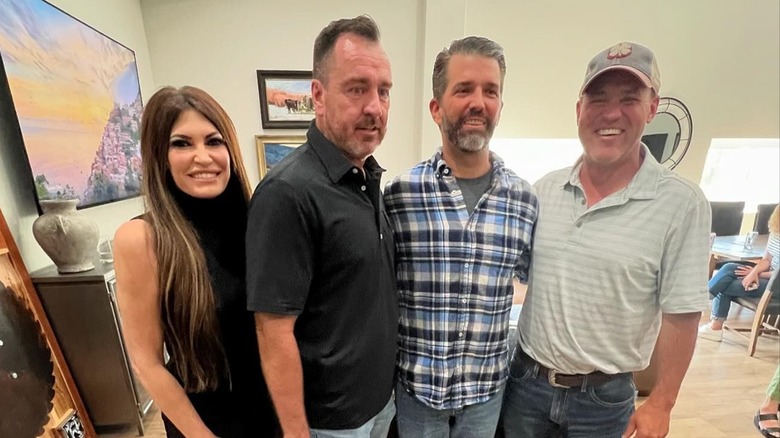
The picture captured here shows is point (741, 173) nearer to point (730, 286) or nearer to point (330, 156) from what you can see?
point (730, 286)

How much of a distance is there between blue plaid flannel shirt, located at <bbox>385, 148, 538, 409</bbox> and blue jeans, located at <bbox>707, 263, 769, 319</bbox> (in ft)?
9.14

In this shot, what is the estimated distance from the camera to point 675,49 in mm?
3336

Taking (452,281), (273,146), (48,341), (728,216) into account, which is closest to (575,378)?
(452,281)

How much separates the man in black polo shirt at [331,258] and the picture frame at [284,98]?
2.41 meters

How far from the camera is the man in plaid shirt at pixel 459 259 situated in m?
1.05

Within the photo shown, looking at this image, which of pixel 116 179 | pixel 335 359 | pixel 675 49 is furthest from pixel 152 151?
pixel 675 49

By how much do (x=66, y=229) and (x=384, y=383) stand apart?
5.64ft

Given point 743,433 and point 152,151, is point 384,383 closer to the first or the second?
point 152,151

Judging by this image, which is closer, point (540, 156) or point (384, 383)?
point (384, 383)

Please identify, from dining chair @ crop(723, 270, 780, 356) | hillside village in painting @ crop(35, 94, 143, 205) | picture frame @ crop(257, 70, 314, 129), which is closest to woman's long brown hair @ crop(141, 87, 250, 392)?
hillside village in painting @ crop(35, 94, 143, 205)

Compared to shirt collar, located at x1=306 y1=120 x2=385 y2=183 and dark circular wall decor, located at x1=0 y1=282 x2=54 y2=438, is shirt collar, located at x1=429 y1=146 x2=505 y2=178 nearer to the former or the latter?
shirt collar, located at x1=306 y1=120 x2=385 y2=183

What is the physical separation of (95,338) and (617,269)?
2306 mm

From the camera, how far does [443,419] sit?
109 cm

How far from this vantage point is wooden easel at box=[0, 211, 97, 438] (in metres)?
1.58
